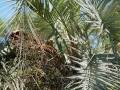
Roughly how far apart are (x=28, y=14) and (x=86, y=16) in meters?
0.46

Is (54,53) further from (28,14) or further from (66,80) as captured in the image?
(28,14)

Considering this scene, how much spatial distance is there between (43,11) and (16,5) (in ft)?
1.62

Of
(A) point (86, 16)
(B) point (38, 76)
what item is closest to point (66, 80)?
(B) point (38, 76)

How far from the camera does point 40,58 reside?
4.04m

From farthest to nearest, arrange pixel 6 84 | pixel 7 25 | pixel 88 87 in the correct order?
pixel 6 84 < pixel 7 25 < pixel 88 87

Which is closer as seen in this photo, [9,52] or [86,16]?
[86,16]

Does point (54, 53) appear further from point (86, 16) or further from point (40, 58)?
point (86, 16)

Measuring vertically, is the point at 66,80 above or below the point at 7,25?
below

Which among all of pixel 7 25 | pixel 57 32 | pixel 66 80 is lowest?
pixel 66 80

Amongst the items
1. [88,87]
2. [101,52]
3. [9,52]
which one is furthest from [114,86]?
[9,52]

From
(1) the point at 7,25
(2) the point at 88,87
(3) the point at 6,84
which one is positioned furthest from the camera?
(3) the point at 6,84

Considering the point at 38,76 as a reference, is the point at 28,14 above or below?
above

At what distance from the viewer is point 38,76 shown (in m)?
3.98

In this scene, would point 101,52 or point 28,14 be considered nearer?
point 28,14
